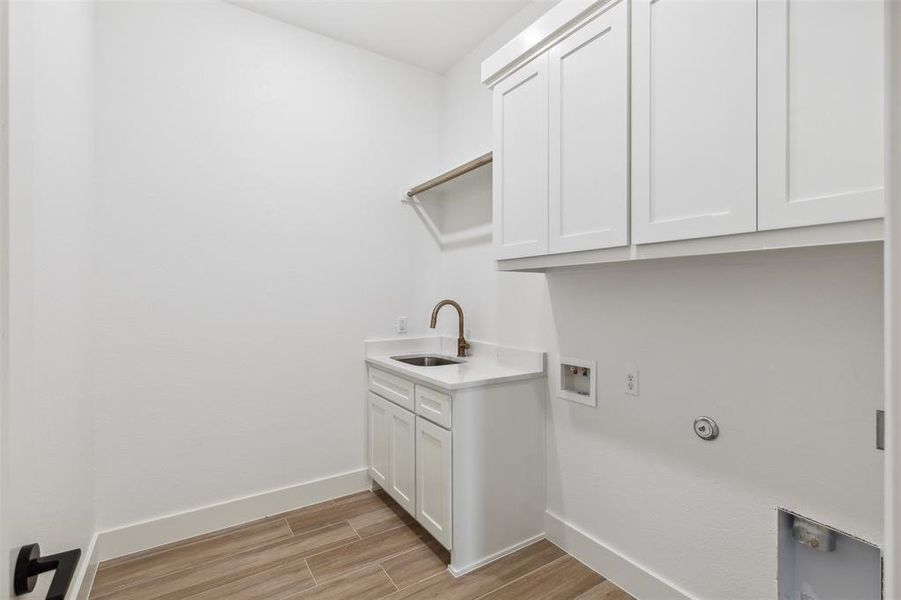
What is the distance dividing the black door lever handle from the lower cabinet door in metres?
1.61

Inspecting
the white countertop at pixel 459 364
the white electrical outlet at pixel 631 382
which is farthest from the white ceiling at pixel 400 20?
the white electrical outlet at pixel 631 382

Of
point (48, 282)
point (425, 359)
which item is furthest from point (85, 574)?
point (425, 359)

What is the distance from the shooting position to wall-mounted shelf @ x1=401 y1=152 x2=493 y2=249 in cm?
254

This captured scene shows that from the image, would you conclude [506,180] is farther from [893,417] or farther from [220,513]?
[220,513]

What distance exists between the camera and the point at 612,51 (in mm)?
1469

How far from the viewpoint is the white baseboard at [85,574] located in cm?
161

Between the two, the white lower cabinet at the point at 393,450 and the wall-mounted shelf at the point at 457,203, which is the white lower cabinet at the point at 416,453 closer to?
the white lower cabinet at the point at 393,450

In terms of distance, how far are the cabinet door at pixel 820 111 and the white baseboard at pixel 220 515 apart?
8.22 feet

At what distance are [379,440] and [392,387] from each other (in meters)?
0.39

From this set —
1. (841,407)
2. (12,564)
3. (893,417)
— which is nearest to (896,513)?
(893,417)

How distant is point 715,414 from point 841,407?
0.35m

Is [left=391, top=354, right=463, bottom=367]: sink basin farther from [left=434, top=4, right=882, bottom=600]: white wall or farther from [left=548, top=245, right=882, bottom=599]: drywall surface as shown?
[left=548, top=245, right=882, bottom=599]: drywall surface

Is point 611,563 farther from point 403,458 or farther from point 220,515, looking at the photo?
point 220,515

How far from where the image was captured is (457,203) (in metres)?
2.88
